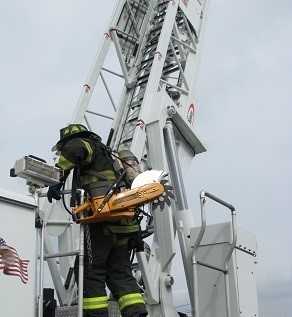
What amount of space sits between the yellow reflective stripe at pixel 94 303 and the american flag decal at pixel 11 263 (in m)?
0.61

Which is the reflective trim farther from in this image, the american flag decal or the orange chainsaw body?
the american flag decal

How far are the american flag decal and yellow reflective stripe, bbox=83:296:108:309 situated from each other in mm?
612

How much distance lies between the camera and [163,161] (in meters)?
5.69

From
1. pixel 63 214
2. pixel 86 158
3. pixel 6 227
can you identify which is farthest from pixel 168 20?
pixel 6 227

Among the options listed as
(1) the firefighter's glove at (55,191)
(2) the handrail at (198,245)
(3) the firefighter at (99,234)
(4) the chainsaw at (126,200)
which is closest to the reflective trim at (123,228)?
(3) the firefighter at (99,234)

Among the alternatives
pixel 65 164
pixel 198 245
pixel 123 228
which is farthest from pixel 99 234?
pixel 198 245

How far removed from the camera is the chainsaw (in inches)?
155

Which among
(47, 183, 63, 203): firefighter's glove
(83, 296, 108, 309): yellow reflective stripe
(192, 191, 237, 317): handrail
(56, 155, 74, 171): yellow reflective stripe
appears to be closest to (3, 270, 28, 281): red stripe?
(83, 296, 108, 309): yellow reflective stripe

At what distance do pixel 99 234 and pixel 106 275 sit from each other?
0.98 feet

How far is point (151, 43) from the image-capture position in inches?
284

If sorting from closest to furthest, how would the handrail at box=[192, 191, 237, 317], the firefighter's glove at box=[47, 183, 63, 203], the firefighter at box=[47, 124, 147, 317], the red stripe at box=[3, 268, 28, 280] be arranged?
the red stripe at box=[3, 268, 28, 280], the firefighter at box=[47, 124, 147, 317], the firefighter's glove at box=[47, 183, 63, 203], the handrail at box=[192, 191, 237, 317]

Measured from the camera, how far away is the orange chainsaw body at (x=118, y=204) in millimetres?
3936

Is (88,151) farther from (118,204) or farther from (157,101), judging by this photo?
(157,101)

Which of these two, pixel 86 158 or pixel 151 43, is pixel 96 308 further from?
pixel 151 43
